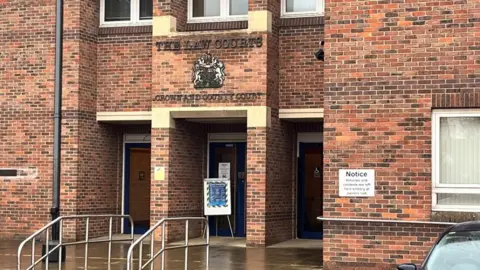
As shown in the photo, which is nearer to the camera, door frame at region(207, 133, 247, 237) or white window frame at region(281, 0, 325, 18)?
white window frame at region(281, 0, 325, 18)

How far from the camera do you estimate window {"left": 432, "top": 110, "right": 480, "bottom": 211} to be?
12023mm

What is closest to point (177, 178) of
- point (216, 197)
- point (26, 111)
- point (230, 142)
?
point (216, 197)

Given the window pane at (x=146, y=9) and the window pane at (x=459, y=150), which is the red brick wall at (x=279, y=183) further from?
the window pane at (x=459, y=150)

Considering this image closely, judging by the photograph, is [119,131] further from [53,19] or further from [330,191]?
[330,191]

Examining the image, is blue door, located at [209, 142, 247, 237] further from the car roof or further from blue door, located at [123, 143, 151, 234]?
the car roof

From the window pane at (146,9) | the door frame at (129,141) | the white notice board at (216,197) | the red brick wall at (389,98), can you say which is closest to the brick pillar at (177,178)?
the white notice board at (216,197)

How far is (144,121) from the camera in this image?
64.4ft

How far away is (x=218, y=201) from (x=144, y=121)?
2701mm

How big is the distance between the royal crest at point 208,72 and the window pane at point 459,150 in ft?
22.2

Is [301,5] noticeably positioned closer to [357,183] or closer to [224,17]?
[224,17]

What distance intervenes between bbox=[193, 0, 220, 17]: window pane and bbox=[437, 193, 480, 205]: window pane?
27.3ft

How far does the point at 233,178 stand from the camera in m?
20.0

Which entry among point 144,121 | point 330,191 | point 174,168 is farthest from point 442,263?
point 144,121

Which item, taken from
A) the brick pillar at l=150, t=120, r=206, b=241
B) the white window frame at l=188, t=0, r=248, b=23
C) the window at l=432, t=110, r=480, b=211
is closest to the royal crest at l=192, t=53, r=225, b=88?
the white window frame at l=188, t=0, r=248, b=23
